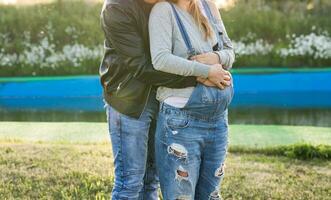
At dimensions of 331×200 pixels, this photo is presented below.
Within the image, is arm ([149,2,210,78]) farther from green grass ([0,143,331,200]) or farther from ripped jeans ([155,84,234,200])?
green grass ([0,143,331,200])

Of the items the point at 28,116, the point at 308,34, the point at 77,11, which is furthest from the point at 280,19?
the point at 28,116

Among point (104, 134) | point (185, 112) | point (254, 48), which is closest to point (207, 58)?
point (185, 112)

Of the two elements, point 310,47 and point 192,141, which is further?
point 310,47

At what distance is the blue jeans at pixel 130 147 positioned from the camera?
2.21 metres

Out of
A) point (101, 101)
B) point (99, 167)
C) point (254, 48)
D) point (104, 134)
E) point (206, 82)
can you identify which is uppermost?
point (206, 82)

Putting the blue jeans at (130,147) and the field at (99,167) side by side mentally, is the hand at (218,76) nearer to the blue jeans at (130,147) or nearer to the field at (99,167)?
the blue jeans at (130,147)

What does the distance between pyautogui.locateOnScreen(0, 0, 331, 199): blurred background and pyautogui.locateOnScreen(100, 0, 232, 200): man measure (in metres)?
1.05

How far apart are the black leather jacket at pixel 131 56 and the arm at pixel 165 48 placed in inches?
1.8

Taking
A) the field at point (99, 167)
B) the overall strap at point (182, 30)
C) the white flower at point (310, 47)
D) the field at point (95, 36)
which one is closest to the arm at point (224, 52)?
the overall strap at point (182, 30)

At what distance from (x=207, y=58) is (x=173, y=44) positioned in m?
0.12

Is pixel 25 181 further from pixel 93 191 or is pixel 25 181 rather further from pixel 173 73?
pixel 173 73

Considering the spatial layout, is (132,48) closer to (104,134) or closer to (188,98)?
(188,98)

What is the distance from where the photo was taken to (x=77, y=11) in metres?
11.1

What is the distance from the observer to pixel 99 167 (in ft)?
12.7
